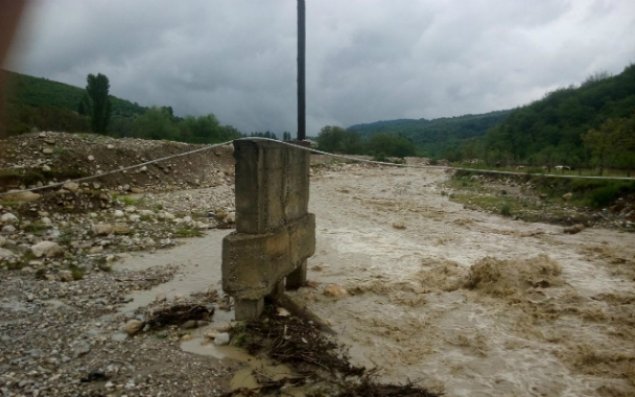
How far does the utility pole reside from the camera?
681cm

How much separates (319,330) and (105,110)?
105ft

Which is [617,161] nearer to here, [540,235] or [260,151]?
[540,235]

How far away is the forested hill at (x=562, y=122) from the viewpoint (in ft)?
116

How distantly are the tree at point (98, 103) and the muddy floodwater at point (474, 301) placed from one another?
25.7 meters

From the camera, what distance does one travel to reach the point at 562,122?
138ft

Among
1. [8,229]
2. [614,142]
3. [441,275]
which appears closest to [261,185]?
[441,275]

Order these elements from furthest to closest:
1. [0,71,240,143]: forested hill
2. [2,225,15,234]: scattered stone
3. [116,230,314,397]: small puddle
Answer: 1. [0,71,240,143]: forested hill
2. [2,225,15,234]: scattered stone
3. [116,230,314,397]: small puddle

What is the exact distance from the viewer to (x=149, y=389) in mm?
4043

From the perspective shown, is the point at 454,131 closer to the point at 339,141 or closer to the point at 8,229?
the point at 339,141

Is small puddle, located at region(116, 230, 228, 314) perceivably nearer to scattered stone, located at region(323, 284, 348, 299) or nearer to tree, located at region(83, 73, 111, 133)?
scattered stone, located at region(323, 284, 348, 299)

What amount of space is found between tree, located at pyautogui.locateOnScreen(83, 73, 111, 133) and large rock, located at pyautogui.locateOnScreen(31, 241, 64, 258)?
26.5 metres

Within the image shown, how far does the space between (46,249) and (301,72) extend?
5460mm

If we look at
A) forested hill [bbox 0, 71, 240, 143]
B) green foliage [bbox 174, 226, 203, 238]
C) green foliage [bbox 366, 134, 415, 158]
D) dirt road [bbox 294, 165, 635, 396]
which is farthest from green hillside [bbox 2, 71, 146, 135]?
green foliage [bbox 366, 134, 415, 158]

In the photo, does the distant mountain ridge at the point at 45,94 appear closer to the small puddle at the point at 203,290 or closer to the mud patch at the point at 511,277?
the small puddle at the point at 203,290
